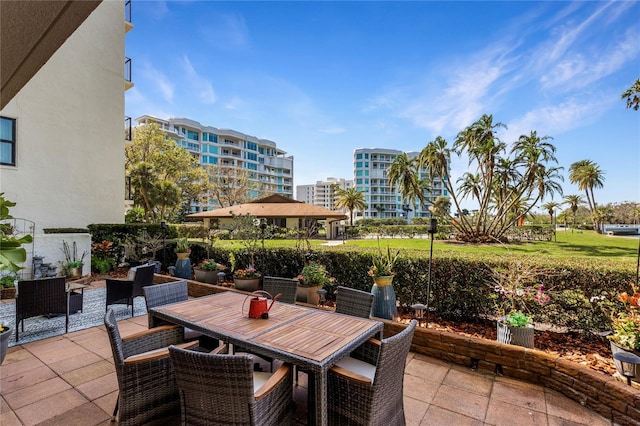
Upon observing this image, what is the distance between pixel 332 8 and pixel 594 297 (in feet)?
21.0

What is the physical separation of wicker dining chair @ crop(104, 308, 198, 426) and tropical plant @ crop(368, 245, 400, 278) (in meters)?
2.59

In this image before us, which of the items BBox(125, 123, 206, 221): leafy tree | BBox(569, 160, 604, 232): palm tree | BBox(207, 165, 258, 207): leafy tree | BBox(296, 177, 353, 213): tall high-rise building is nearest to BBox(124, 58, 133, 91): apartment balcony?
BBox(125, 123, 206, 221): leafy tree

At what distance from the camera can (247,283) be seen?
5738 mm

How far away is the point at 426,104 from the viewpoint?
10172mm

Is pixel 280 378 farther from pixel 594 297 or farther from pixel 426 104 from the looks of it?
pixel 426 104

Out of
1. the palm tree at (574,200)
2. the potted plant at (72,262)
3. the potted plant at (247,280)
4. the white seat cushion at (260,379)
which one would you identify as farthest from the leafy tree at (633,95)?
the palm tree at (574,200)

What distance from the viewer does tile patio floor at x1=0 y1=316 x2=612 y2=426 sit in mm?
2451

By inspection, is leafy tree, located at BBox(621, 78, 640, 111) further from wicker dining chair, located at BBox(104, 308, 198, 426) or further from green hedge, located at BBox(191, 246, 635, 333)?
wicker dining chair, located at BBox(104, 308, 198, 426)

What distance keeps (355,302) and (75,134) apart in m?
11.0

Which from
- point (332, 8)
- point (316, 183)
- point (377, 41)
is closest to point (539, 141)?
point (377, 41)

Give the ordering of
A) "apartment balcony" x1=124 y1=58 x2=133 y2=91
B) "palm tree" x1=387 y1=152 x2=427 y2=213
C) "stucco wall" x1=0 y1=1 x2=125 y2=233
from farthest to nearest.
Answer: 1. "palm tree" x1=387 y1=152 x2=427 y2=213
2. "apartment balcony" x1=124 y1=58 x2=133 y2=91
3. "stucco wall" x1=0 y1=1 x2=125 y2=233

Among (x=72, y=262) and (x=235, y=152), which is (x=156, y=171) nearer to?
(x=72, y=262)

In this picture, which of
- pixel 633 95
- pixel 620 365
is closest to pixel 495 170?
pixel 633 95

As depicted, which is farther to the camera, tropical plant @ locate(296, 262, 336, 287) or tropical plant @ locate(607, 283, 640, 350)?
tropical plant @ locate(296, 262, 336, 287)
